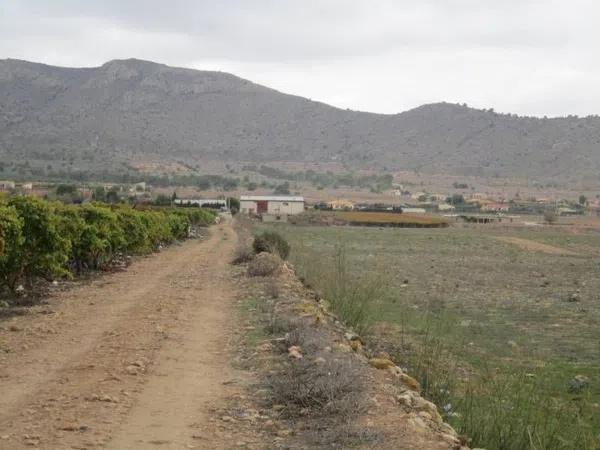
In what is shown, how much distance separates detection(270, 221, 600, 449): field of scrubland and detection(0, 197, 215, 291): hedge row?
20.4ft

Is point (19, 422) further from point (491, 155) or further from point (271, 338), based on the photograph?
point (491, 155)

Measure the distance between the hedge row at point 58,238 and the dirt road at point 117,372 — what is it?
105 centimetres

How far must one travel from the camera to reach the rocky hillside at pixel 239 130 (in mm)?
150875

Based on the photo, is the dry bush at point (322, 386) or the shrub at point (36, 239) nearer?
the dry bush at point (322, 386)

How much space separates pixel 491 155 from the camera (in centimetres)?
15588

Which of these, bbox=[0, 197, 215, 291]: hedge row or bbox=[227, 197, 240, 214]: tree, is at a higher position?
bbox=[0, 197, 215, 291]: hedge row

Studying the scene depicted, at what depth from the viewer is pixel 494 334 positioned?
58.5 ft

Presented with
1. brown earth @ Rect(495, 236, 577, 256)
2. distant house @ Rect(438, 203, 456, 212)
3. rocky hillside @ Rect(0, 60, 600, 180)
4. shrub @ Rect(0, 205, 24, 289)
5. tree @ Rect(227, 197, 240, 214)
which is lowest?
brown earth @ Rect(495, 236, 577, 256)

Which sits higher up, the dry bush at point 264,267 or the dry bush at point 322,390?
the dry bush at point 322,390

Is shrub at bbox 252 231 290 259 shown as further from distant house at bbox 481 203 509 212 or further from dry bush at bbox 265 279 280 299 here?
distant house at bbox 481 203 509 212

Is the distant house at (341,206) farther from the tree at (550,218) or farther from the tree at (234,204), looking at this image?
the tree at (550,218)

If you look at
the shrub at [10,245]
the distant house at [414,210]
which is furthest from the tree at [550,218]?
the shrub at [10,245]

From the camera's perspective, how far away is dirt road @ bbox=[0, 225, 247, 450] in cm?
707

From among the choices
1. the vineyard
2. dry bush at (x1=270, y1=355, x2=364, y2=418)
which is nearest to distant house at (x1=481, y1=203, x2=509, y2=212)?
the vineyard
